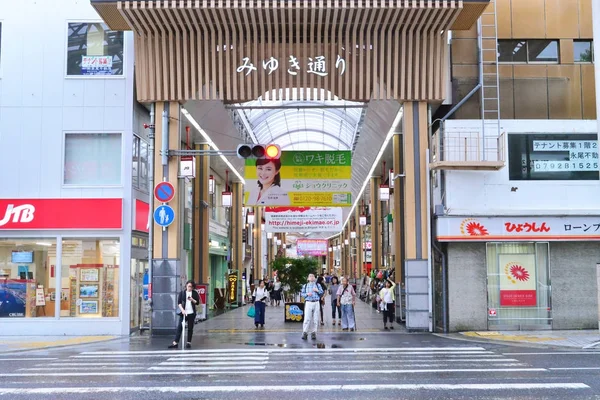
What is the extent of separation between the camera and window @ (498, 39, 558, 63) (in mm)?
22047

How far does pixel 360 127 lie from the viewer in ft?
106

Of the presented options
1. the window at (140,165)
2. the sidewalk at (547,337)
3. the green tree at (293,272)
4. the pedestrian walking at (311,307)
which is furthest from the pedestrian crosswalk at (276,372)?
the green tree at (293,272)

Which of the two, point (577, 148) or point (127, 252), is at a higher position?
point (577, 148)

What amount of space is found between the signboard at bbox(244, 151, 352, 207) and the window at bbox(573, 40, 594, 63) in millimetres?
8014

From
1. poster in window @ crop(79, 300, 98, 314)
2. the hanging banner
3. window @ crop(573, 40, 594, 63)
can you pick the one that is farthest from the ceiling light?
window @ crop(573, 40, 594, 63)

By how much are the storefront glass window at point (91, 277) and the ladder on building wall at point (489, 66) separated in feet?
39.1

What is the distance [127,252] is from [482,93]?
11713 millimetres

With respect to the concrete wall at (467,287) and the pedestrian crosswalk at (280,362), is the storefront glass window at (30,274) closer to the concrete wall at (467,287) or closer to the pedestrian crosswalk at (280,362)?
the pedestrian crosswalk at (280,362)

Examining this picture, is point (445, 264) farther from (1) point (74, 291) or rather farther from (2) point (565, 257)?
(1) point (74, 291)

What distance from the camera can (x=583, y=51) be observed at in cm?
2217

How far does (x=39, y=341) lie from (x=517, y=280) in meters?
13.9

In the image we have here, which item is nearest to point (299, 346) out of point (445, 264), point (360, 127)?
point (445, 264)

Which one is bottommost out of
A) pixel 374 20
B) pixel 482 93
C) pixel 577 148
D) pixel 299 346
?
pixel 299 346

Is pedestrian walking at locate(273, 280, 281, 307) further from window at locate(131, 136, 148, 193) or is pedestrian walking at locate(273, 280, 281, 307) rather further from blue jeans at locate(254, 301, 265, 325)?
window at locate(131, 136, 148, 193)
